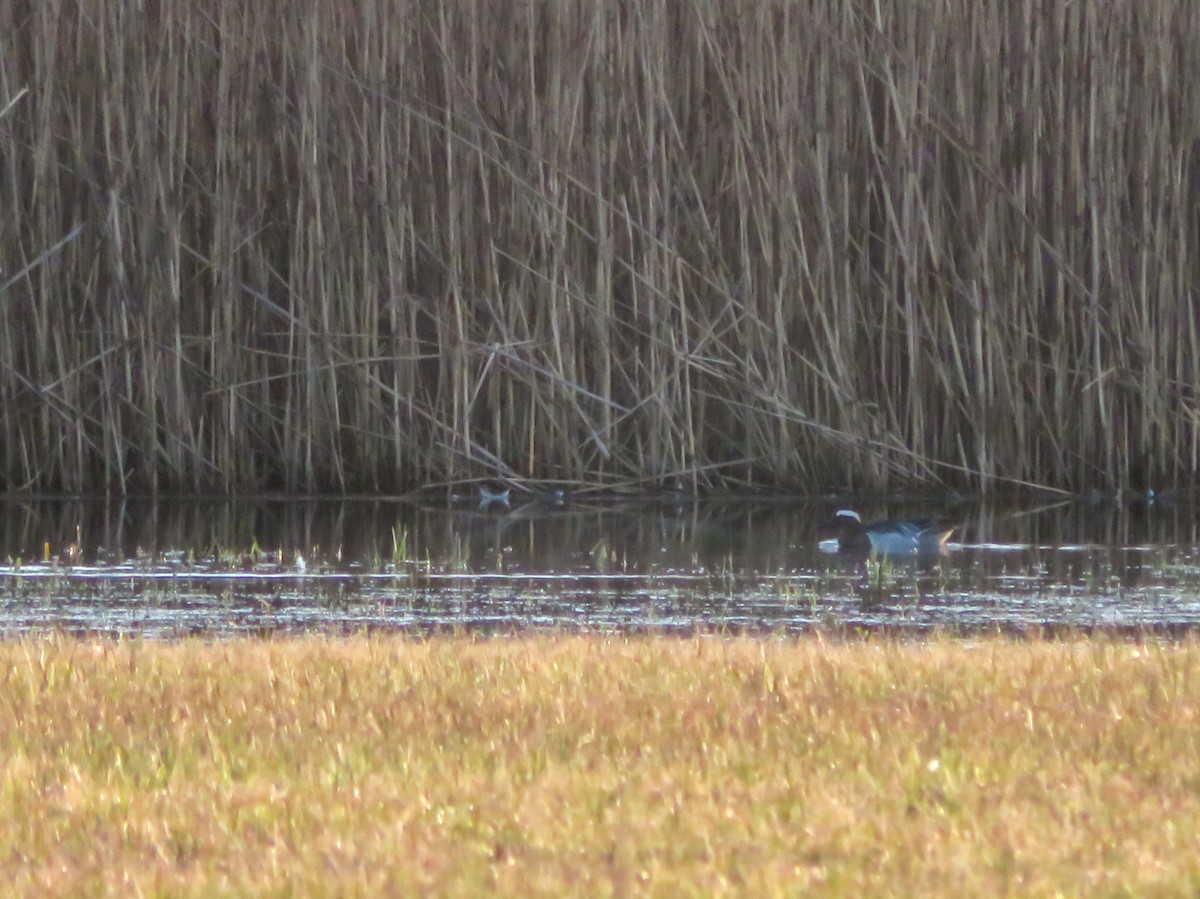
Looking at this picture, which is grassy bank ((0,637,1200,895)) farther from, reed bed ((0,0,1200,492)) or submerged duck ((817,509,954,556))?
reed bed ((0,0,1200,492))

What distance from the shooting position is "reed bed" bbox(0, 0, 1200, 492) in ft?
40.8

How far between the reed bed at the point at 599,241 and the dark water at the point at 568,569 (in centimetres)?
66

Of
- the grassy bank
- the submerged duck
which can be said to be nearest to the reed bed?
the submerged duck

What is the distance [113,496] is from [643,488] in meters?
3.07

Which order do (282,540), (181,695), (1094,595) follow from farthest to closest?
(282,540) → (1094,595) → (181,695)

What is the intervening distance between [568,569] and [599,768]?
4711 mm

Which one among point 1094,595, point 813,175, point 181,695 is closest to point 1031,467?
point 813,175

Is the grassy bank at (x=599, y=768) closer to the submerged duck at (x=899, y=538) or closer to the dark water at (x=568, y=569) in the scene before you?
the dark water at (x=568, y=569)

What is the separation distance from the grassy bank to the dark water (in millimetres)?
1432

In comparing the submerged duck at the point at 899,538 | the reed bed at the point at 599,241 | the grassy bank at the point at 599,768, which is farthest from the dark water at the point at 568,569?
the grassy bank at the point at 599,768

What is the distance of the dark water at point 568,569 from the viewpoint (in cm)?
779

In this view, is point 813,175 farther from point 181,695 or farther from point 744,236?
point 181,695

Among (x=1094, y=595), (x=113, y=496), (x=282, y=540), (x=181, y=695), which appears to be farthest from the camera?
(x=113, y=496)

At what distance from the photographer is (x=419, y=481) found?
12.5 meters
